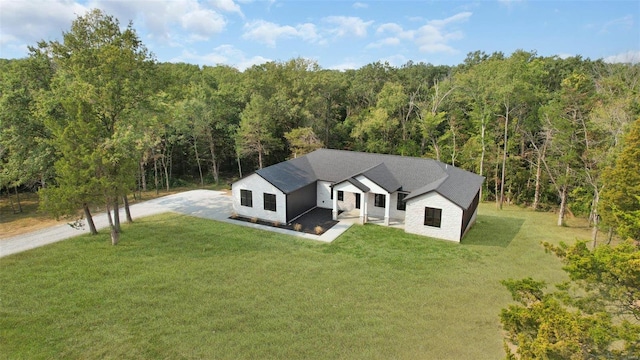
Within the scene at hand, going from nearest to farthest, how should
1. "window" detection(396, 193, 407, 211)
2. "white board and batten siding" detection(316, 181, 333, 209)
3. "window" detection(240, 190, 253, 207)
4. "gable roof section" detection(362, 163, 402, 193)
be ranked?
"gable roof section" detection(362, 163, 402, 193) < "window" detection(396, 193, 407, 211) < "window" detection(240, 190, 253, 207) < "white board and batten siding" detection(316, 181, 333, 209)

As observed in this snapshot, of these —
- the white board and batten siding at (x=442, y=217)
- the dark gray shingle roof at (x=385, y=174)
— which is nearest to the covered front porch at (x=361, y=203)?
the dark gray shingle roof at (x=385, y=174)

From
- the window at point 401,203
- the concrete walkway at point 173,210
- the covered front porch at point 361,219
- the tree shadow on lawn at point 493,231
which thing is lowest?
the tree shadow on lawn at point 493,231

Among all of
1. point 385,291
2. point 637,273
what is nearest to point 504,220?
point 385,291

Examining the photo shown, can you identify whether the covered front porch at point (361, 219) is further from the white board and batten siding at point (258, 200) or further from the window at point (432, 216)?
the white board and batten siding at point (258, 200)

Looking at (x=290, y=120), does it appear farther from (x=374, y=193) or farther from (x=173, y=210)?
(x=374, y=193)

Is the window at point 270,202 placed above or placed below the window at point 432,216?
above

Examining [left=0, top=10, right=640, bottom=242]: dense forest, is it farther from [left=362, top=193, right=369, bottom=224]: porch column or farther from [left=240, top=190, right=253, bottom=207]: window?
[left=362, top=193, right=369, bottom=224]: porch column

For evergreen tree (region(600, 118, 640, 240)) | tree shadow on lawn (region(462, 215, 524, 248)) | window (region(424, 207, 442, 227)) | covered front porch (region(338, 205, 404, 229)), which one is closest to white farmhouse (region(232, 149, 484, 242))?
window (region(424, 207, 442, 227))
